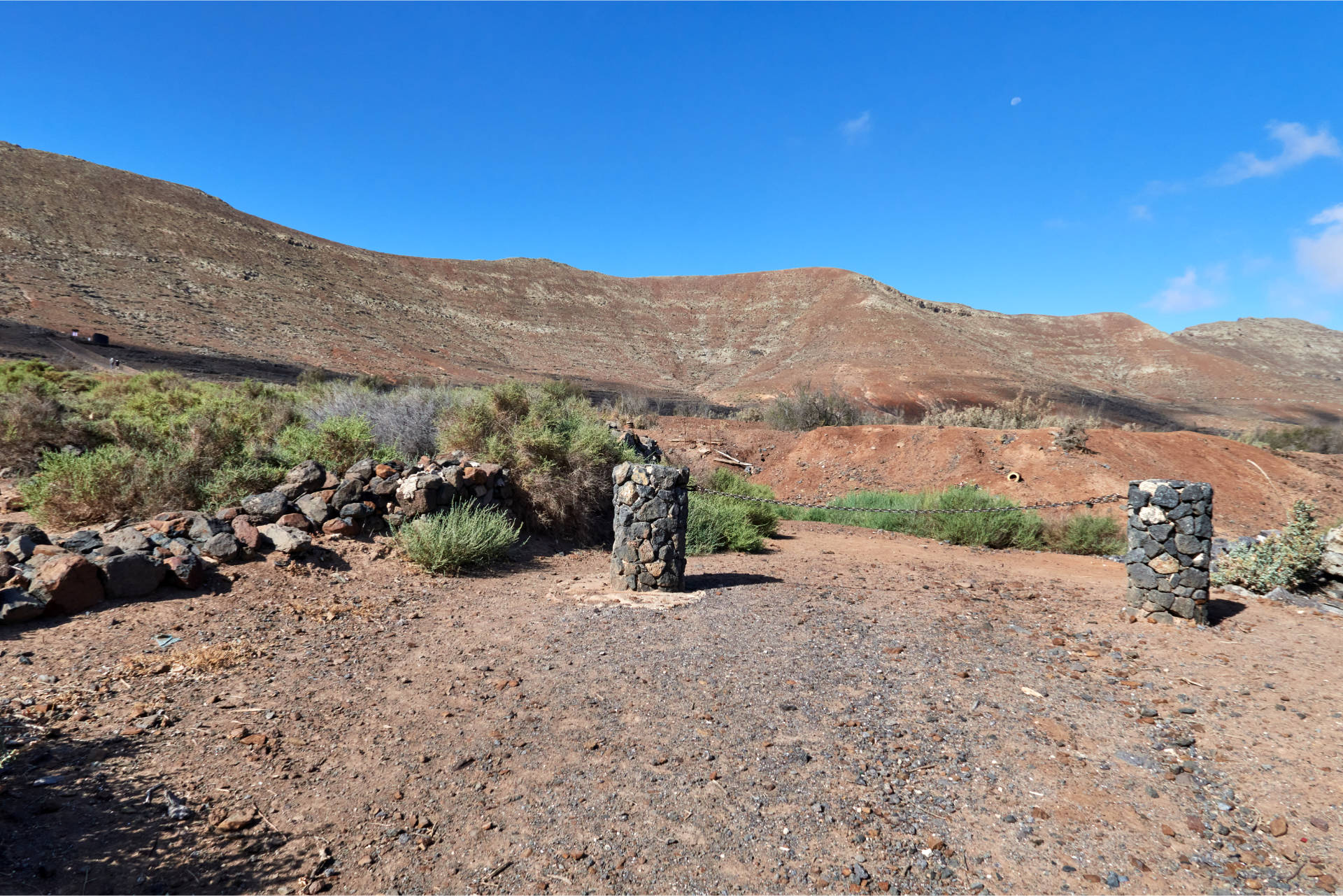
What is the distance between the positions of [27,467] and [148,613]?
560cm

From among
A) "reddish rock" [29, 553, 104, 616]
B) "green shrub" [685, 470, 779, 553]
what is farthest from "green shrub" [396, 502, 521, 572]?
"reddish rock" [29, 553, 104, 616]

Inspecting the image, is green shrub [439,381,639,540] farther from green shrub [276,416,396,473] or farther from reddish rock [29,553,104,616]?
reddish rock [29,553,104,616]

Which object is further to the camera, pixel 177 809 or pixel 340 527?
pixel 340 527

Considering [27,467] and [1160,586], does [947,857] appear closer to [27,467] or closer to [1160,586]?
[1160,586]

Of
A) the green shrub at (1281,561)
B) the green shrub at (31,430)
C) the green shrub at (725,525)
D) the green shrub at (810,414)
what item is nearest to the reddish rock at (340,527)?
the green shrub at (725,525)

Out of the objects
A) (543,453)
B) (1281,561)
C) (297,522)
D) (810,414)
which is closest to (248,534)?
(297,522)

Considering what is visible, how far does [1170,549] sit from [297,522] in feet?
26.8

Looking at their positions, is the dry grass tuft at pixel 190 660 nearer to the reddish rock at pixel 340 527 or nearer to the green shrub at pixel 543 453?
the reddish rock at pixel 340 527

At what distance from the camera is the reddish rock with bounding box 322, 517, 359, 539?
670 cm

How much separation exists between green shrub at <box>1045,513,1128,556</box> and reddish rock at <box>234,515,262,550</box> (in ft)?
34.5

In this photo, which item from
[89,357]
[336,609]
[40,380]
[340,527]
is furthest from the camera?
[89,357]

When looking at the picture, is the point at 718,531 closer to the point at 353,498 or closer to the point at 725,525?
the point at 725,525

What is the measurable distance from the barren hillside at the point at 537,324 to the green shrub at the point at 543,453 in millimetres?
24103

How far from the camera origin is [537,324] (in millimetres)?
56344
